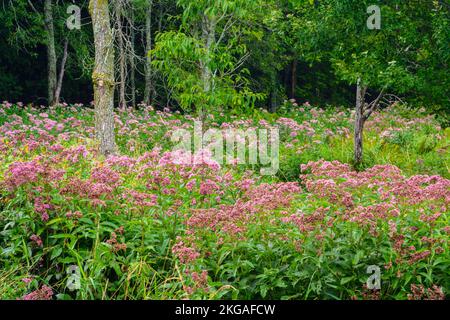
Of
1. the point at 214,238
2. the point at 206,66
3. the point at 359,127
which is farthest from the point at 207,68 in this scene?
the point at 214,238

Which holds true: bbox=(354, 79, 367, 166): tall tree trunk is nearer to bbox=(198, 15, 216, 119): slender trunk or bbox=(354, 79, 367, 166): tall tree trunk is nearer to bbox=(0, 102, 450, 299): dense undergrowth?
bbox=(198, 15, 216, 119): slender trunk

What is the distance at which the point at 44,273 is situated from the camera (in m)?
5.35

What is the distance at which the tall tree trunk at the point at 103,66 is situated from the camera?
10.2m

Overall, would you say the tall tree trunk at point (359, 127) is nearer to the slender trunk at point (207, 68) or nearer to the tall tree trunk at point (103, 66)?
the slender trunk at point (207, 68)

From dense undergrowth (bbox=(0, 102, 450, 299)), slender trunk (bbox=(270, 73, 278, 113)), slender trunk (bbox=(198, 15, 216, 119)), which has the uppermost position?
slender trunk (bbox=(198, 15, 216, 119))

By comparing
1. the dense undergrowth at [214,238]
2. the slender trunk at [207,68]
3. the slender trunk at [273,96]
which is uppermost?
the slender trunk at [207,68]

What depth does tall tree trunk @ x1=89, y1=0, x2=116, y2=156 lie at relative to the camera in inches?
400

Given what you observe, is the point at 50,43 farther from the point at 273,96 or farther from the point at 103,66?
the point at 103,66

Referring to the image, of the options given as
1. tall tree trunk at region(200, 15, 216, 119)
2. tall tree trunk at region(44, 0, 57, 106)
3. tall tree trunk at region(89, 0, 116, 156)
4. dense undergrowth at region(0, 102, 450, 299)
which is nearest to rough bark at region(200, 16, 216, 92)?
tall tree trunk at region(200, 15, 216, 119)

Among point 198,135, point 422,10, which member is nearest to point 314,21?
point 422,10

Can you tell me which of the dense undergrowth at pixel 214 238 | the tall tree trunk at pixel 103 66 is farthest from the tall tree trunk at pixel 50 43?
the dense undergrowth at pixel 214 238

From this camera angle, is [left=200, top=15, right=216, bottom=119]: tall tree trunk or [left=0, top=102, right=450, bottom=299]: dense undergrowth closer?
[left=0, top=102, right=450, bottom=299]: dense undergrowth
